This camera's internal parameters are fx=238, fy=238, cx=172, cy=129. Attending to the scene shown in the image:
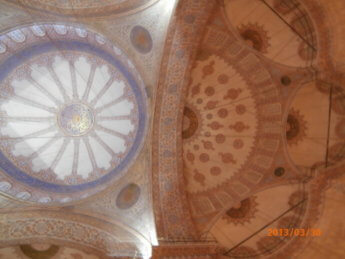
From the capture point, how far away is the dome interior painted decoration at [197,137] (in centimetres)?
537

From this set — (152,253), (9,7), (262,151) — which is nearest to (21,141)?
(9,7)

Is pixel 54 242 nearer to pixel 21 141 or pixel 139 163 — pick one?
pixel 139 163

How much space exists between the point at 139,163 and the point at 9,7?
15.3ft

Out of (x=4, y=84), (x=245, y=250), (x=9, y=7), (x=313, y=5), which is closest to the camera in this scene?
(x=313, y=5)

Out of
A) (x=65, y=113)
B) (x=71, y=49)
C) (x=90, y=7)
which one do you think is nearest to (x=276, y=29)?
(x=90, y=7)

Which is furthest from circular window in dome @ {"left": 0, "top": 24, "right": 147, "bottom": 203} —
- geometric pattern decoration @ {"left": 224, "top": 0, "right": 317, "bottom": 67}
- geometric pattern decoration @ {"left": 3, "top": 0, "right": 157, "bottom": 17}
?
geometric pattern decoration @ {"left": 224, "top": 0, "right": 317, "bottom": 67}

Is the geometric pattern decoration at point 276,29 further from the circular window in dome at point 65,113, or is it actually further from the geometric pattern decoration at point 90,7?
the circular window in dome at point 65,113

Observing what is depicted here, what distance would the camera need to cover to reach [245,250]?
6277mm
